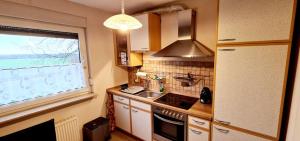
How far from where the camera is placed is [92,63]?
230cm

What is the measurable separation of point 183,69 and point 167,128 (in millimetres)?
940

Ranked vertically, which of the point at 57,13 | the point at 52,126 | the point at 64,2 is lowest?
the point at 52,126

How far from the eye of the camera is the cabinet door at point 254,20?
1.04m

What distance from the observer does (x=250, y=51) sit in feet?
3.92

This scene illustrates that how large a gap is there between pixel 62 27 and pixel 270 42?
7.89ft

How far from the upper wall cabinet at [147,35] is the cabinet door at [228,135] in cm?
146

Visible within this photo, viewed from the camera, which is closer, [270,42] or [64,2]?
[270,42]

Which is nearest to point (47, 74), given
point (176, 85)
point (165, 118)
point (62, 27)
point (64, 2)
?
point (62, 27)

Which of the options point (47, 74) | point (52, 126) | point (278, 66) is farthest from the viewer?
point (47, 74)

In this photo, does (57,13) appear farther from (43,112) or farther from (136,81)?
(136,81)

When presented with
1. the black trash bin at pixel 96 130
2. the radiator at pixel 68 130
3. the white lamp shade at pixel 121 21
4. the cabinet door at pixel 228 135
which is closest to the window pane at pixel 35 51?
the radiator at pixel 68 130

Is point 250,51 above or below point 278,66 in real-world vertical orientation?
above

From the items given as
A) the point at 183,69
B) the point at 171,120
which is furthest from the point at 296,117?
the point at 183,69

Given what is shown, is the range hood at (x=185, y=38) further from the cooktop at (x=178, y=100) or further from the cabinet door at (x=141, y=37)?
the cooktop at (x=178, y=100)
